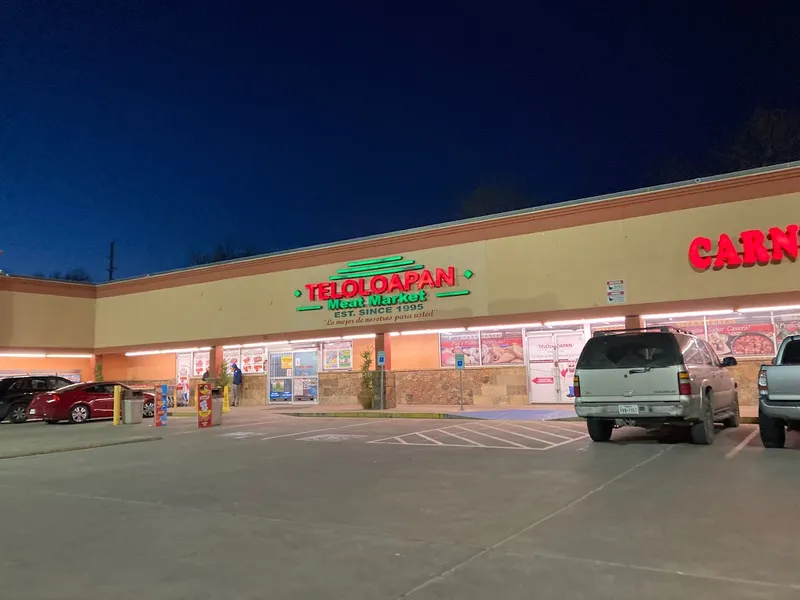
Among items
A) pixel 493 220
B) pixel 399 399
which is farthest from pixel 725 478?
pixel 399 399

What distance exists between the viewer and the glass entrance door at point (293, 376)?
1101 inches

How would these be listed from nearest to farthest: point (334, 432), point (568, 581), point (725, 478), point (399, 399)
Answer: point (568, 581) < point (725, 478) < point (334, 432) < point (399, 399)

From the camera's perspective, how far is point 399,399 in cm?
2425

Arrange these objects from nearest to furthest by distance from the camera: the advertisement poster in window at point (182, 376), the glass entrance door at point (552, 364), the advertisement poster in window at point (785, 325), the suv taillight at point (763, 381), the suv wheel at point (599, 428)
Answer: the suv taillight at point (763, 381)
the suv wheel at point (599, 428)
the advertisement poster in window at point (785, 325)
the glass entrance door at point (552, 364)
the advertisement poster in window at point (182, 376)

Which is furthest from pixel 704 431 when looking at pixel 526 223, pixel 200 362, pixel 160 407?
pixel 200 362

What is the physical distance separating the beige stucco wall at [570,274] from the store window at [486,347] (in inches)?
78.3

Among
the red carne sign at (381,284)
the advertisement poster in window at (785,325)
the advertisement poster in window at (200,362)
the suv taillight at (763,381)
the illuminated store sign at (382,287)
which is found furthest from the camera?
the advertisement poster in window at (200,362)

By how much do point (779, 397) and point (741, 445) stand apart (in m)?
1.47

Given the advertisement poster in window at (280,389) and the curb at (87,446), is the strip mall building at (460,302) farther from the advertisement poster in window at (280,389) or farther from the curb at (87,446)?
the curb at (87,446)

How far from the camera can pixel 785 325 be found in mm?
18688

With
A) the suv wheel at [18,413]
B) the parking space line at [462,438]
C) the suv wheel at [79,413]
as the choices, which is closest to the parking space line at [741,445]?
the parking space line at [462,438]

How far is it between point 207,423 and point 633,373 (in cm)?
1255

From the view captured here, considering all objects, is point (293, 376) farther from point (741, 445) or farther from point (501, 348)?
point (741, 445)

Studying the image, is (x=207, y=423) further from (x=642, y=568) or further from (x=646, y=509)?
(x=642, y=568)
